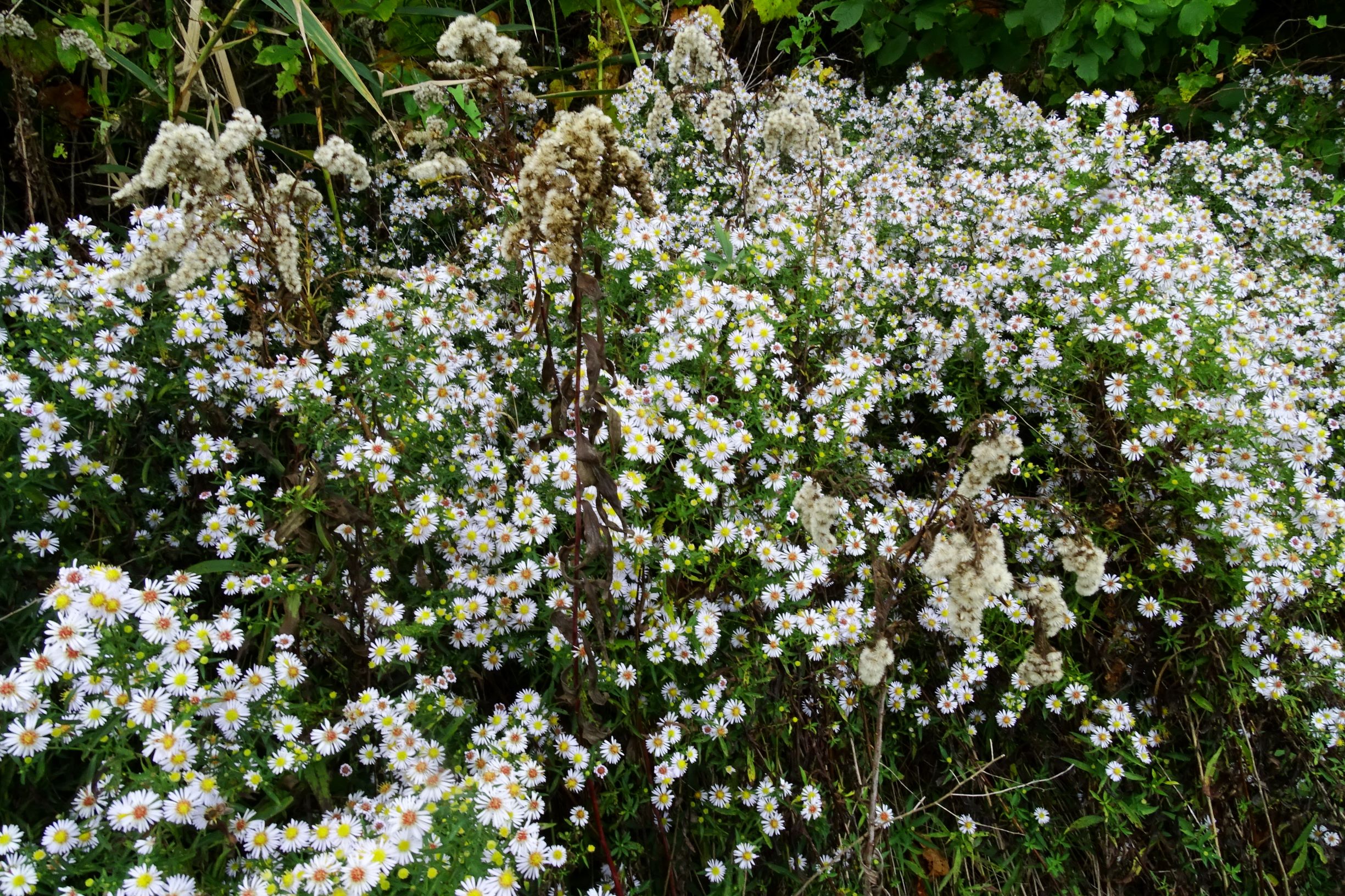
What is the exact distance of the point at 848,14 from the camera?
415cm

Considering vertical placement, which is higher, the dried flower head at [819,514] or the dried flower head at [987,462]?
the dried flower head at [987,462]

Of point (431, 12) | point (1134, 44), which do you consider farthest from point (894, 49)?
point (431, 12)

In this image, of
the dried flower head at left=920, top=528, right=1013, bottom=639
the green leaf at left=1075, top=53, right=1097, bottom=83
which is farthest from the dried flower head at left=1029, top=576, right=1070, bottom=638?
the green leaf at left=1075, top=53, right=1097, bottom=83

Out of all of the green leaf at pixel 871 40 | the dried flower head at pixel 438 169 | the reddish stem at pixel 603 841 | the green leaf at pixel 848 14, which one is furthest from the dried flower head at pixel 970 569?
the green leaf at pixel 871 40

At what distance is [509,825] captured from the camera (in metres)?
1.41

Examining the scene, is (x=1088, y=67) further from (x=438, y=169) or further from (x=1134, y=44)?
(x=438, y=169)

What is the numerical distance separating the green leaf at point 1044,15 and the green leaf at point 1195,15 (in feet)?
1.69

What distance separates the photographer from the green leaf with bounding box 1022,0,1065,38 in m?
3.74

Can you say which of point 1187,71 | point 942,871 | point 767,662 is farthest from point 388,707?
point 1187,71

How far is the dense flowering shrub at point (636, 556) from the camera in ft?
4.98

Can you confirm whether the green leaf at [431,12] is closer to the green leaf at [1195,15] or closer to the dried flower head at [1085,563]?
the dried flower head at [1085,563]

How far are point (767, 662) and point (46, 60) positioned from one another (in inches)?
122

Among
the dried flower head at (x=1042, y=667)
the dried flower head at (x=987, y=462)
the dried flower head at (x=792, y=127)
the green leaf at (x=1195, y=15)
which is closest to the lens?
the dried flower head at (x=987, y=462)

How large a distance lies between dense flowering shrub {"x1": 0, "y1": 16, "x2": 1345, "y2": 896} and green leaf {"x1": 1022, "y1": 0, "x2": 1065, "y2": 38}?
1.44 metres
